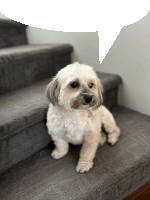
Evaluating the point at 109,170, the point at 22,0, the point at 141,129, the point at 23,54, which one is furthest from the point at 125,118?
the point at 22,0

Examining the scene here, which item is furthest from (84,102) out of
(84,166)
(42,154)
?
(42,154)

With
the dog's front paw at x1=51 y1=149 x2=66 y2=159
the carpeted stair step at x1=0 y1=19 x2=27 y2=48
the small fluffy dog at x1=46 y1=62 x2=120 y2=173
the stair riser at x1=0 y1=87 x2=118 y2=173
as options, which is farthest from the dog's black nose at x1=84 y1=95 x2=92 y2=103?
the carpeted stair step at x1=0 y1=19 x2=27 y2=48

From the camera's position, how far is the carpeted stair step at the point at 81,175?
83 centimetres

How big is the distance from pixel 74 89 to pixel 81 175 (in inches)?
18.1

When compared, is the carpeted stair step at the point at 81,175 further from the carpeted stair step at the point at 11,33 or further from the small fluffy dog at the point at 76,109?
the carpeted stair step at the point at 11,33

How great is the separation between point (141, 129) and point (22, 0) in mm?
1121

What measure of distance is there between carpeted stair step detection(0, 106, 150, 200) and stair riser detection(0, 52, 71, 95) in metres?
0.54

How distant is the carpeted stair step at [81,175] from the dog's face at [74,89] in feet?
1.16

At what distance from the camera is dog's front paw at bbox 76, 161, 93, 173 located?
0.93 metres

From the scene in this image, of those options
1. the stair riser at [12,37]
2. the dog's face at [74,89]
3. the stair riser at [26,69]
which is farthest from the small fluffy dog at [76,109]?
the stair riser at [12,37]

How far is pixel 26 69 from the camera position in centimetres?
134

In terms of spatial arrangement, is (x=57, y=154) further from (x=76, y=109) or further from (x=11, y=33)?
(x=11, y=33)

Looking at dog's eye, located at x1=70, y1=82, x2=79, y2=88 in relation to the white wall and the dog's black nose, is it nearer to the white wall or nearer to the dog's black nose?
the dog's black nose

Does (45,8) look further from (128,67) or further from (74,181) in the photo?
(74,181)
